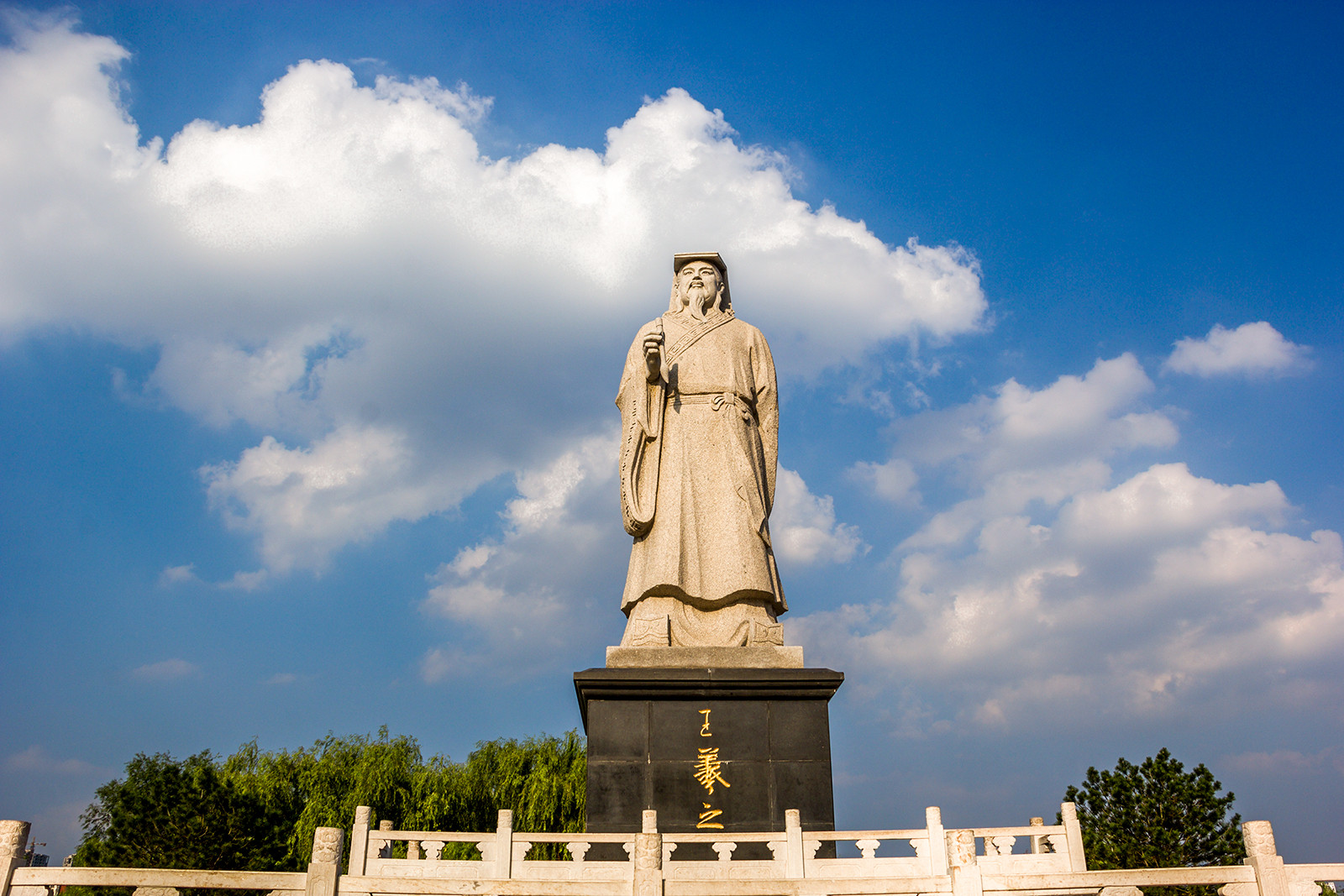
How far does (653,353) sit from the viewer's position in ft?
24.7

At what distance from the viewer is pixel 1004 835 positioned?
5.20m

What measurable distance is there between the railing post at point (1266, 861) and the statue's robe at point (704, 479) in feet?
11.4

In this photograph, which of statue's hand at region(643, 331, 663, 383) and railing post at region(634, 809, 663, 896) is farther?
statue's hand at region(643, 331, 663, 383)

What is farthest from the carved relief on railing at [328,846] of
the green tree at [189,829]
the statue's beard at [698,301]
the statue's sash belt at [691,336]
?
the green tree at [189,829]

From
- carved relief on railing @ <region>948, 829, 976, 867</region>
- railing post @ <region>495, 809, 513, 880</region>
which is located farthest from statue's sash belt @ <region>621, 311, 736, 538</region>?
carved relief on railing @ <region>948, 829, 976, 867</region>

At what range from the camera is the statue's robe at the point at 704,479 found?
7.27 m

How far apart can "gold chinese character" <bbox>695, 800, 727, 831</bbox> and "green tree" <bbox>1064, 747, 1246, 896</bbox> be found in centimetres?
538

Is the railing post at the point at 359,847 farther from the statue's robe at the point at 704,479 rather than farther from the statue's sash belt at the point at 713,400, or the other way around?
the statue's sash belt at the point at 713,400

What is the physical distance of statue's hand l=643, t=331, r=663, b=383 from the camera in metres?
7.50

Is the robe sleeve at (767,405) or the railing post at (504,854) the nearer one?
the railing post at (504,854)

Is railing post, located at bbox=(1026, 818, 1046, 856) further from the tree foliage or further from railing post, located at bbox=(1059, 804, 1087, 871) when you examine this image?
the tree foliage

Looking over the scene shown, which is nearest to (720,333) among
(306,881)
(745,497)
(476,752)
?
(745,497)

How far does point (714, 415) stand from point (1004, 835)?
408cm

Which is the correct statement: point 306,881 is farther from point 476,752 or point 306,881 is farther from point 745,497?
point 476,752
